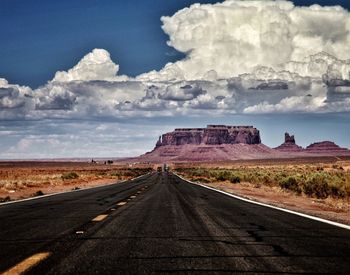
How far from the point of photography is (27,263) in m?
5.66

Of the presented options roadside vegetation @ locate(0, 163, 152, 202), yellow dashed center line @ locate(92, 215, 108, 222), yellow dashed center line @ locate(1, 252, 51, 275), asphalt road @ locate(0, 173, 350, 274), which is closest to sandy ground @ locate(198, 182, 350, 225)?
asphalt road @ locate(0, 173, 350, 274)

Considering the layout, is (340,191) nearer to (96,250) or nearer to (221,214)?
(221,214)

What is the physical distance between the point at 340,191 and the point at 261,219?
13.6 meters

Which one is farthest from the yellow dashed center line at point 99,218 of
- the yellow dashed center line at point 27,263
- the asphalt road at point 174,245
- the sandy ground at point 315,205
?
the sandy ground at point 315,205

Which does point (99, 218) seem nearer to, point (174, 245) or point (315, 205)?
point (174, 245)

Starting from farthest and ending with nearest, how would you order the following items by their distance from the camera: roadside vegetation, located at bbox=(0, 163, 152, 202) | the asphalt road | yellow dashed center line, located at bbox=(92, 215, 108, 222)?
roadside vegetation, located at bbox=(0, 163, 152, 202) → yellow dashed center line, located at bbox=(92, 215, 108, 222) → the asphalt road

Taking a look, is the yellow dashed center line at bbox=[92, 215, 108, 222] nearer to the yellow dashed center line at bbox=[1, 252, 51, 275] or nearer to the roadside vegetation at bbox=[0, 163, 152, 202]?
the yellow dashed center line at bbox=[1, 252, 51, 275]

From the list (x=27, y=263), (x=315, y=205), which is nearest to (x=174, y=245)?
(x=27, y=263)

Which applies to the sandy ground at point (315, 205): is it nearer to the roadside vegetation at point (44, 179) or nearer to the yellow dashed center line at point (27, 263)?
the yellow dashed center line at point (27, 263)

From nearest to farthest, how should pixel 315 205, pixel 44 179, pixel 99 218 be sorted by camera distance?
pixel 99 218 → pixel 315 205 → pixel 44 179

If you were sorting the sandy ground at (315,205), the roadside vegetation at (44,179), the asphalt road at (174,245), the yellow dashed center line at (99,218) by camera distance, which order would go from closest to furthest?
the asphalt road at (174,245), the yellow dashed center line at (99,218), the sandy ground at (315,205), the roadside vegetation at (44,179)

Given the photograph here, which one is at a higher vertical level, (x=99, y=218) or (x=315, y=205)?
(x=99, y=218)

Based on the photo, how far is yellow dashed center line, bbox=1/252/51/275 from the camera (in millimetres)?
5233

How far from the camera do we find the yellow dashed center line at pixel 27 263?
523 cm
